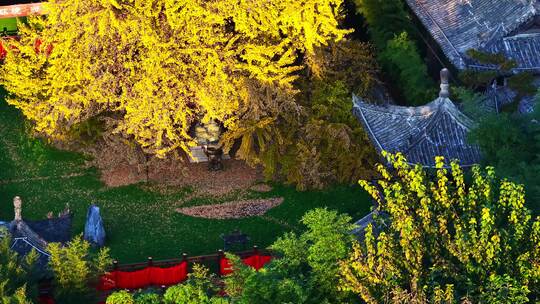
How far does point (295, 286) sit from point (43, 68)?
14614 millimetres

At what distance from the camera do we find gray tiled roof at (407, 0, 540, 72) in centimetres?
3028

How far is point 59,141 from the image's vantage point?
114 ft

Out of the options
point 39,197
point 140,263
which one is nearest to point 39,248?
point 140,263

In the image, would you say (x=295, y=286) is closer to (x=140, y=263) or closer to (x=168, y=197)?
(x=140, y=263)

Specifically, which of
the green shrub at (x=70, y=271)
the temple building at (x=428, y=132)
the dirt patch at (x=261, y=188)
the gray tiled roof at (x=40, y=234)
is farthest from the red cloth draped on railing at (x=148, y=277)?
the temple building at (x=428, y=132)

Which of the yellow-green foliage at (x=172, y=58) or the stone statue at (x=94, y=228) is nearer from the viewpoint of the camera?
the stone statue at (x=94, y=228)

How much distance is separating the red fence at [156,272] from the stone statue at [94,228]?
1906 millimetres

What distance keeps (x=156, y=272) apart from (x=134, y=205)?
448cm

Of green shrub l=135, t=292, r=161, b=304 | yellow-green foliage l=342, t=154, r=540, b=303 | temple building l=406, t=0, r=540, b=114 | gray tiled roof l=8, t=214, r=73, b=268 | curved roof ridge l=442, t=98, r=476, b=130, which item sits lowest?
green shrub l=135, t=292, r=161, b=304

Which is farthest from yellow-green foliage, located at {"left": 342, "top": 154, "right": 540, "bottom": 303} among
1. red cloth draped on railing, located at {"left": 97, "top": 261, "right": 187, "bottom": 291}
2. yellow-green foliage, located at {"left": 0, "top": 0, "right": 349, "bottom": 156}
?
yellow-green foliage, located at {"left": 0, "top": 0, "right": 349, "bottom": 156}

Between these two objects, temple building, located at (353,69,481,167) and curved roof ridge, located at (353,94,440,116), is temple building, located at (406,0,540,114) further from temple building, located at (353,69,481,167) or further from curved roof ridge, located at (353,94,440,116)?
curved roof ridge, located at (353,94,440,116)

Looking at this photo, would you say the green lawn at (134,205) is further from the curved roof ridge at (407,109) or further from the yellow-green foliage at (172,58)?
the curved roof ridge at (407,109)

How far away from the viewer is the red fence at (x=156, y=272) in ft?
89.9

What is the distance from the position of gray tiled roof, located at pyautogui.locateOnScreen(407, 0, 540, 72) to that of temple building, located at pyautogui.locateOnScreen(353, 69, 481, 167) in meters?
2.99
